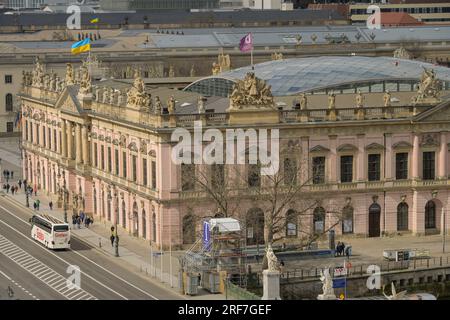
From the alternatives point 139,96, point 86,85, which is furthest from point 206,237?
point 86,85

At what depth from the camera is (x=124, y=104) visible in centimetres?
14188

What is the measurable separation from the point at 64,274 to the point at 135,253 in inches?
404

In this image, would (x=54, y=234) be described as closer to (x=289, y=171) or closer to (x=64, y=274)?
(x=64, y=274)

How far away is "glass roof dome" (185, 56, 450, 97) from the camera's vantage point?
147 meters

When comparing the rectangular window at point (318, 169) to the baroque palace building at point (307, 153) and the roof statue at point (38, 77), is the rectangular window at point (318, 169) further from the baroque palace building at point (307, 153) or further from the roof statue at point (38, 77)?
the roof statue at point (38, 77)

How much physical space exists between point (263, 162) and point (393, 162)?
12.4 m

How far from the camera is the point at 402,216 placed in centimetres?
13575

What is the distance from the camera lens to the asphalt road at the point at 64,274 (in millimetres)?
110250

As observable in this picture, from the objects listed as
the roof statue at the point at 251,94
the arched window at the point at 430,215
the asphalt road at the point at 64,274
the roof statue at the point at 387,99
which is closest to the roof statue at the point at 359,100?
the roof statue at the point at 387,99

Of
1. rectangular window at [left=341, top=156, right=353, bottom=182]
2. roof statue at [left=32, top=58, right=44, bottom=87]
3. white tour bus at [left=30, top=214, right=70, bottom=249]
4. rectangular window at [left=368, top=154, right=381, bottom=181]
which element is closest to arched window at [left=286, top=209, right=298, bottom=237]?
rectangular window at [left=341, top=156, right=353, bottom=182]

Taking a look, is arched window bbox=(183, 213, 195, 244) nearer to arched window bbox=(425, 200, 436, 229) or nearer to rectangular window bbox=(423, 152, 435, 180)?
arched window bbox=(425, 200, 436, 229)

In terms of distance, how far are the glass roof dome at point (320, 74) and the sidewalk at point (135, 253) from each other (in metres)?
20.8
